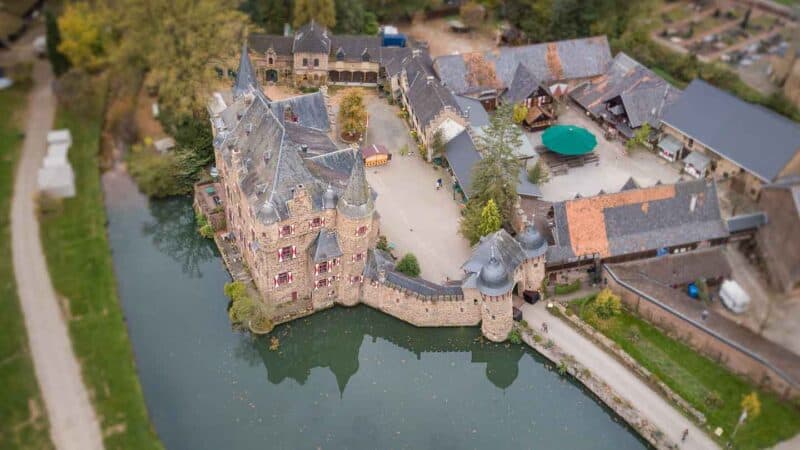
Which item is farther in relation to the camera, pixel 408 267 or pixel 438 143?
pixel 438 143

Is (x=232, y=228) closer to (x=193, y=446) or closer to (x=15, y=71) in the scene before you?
(x=193, y=446)

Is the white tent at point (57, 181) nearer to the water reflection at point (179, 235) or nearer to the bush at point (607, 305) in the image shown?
the water reflection at point (179, 235)

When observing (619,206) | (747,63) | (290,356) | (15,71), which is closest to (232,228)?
(290,356)

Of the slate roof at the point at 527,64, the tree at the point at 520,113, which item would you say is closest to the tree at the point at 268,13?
the slate roof at the point at 527,64

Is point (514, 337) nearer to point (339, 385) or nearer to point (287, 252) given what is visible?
point (339, 385)

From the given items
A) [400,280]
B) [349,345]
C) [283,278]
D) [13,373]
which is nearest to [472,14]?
[400,280]

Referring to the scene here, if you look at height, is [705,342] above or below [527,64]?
below

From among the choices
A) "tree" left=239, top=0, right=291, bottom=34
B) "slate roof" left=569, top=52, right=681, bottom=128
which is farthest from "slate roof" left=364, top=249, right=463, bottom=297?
"tree" left=239, top=0, right=291, bottom=34

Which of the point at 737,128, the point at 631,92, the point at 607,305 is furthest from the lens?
the point at 631,92

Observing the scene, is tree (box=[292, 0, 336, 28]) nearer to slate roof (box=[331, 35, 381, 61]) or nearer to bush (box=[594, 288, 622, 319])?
slate roof (box=[331, 35, 381, 61])
